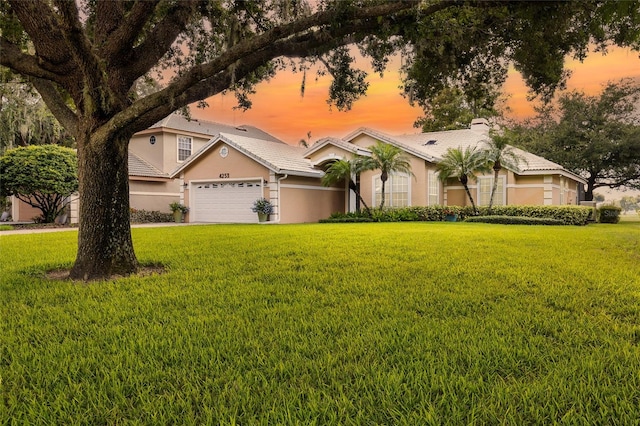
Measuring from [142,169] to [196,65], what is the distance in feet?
66.6

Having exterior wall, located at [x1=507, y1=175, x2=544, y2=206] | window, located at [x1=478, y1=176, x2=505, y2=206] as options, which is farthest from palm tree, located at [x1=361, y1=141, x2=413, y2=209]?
exterior wall, located at [x1=507, y1=175, x2=544, y2=206]

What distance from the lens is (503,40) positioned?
7707 millimetres

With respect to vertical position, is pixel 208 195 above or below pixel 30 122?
below

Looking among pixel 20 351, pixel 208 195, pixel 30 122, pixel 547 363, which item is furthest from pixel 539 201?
pixel 30 122

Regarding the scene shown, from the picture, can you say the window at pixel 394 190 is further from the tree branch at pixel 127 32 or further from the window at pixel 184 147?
the tree branch at pixel 127 32

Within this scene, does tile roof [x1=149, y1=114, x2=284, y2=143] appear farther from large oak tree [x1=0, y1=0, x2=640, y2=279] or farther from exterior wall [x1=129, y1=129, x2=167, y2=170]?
large oak tree [x1=0, y1=0, x2=640, y2=279]

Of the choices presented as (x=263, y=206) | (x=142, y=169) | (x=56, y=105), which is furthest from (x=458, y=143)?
(x=56, y=105)

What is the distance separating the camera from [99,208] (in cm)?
641

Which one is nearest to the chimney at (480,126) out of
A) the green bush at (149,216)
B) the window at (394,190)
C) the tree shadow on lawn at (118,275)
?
the window at (394,190)

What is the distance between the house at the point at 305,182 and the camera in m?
21.4

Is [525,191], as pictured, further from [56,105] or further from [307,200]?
[56,105]

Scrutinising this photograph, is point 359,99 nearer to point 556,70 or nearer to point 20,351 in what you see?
point 556,70

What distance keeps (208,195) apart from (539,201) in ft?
60.0

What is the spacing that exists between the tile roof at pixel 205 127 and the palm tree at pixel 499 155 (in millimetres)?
16869
